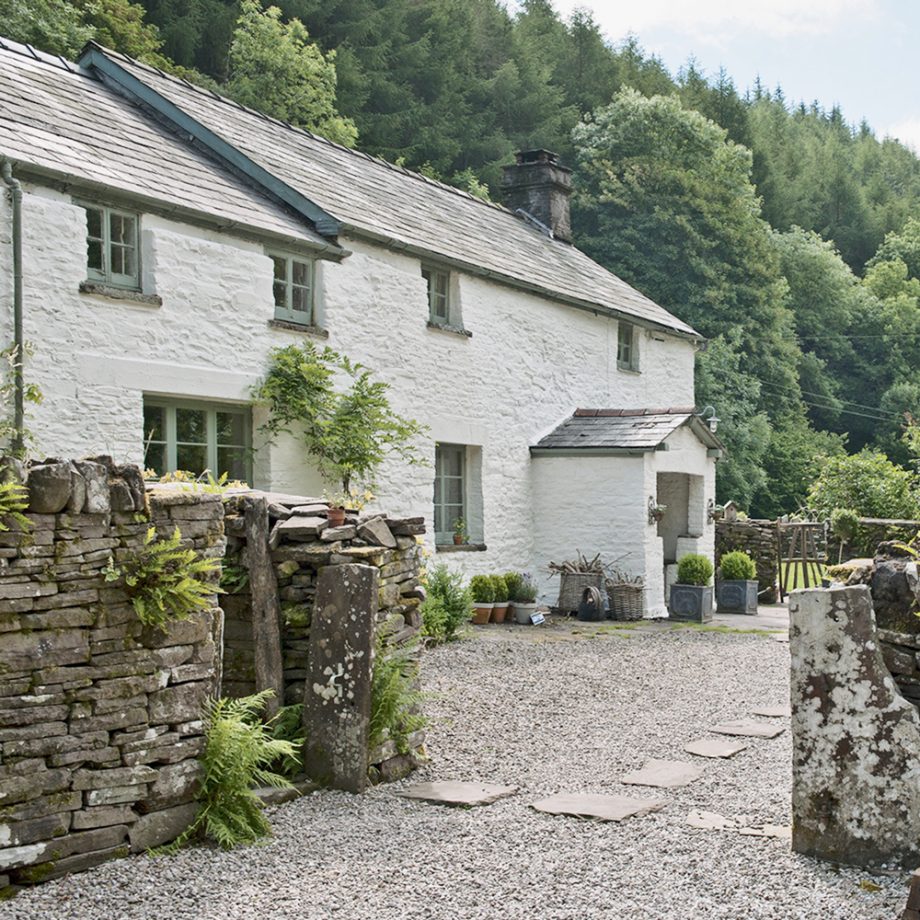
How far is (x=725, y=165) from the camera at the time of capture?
119 feet

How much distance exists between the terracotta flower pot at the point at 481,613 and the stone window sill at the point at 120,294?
5.87m

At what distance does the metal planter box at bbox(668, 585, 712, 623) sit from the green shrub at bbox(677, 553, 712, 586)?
17 centimetres

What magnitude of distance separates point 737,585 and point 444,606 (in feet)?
19.7

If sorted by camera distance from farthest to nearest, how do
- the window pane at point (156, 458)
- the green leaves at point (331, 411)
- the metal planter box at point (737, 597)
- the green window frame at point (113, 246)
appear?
1. the metal planter box at point (737, 597)
2. the green leaves at point (331, 411)
3. the window pane at point (156, 458)
4. the green window frame at point (113, 246)

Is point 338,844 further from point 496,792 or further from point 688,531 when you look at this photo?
point 688,531

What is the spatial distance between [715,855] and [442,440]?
9732 mm

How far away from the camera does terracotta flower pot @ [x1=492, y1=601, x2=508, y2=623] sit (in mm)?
14586

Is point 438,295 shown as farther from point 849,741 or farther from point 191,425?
point 849,741

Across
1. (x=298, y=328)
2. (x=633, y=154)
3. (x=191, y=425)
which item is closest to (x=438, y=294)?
(x=298, y=328)

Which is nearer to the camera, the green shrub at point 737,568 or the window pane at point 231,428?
the window pane at point 231,428

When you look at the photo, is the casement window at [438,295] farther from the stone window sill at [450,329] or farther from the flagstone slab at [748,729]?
the flagstone slab at [748,729]

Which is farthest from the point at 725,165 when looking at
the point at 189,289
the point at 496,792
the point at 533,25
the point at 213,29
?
the point at 496,792

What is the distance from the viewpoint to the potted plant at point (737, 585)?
16.8m

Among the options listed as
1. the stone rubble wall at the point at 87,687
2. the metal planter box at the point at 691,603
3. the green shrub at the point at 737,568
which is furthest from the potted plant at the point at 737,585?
the stone rubble wall at the point at 87,687
